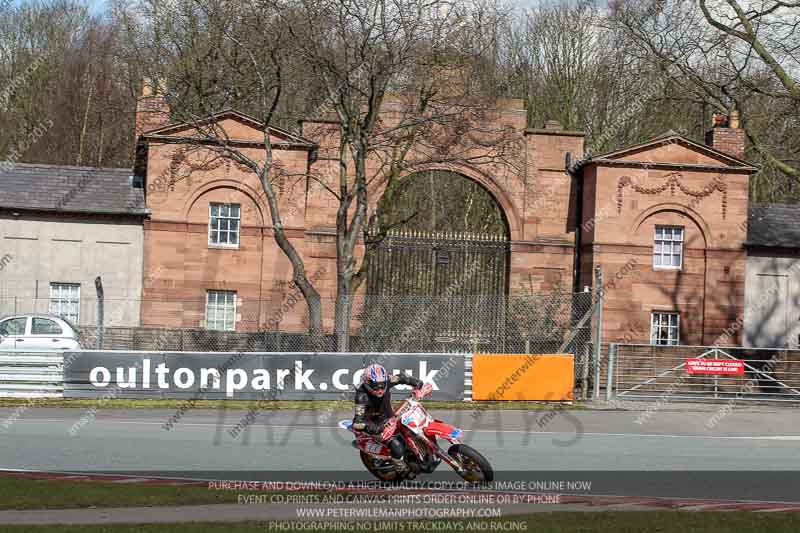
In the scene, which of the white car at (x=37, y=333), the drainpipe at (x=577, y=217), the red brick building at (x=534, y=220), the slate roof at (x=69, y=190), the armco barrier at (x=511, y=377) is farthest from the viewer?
the drainpipe at (x=577, y=217)

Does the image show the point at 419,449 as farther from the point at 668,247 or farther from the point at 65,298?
the point at 668,247

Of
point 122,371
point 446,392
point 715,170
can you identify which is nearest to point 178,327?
point 122,371

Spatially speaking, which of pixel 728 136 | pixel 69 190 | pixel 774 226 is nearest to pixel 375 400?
pixel 69 190

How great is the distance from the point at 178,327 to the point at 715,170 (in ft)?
58.6

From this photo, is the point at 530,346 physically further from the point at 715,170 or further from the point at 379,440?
the point at 379,440

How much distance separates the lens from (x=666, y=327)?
3650 cm

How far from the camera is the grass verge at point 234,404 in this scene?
2520 cm

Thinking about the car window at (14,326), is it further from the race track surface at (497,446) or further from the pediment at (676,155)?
the pediment at (676,155)

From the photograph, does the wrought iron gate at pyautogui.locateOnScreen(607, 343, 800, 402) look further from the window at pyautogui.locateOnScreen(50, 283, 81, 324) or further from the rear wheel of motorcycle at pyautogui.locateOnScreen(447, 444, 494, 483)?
the window at pyautogui.locateOnScreen(50, 283, 81, 324)

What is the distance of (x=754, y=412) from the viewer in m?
27.3

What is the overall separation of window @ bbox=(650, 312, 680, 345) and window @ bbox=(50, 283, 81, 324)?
1837 cm

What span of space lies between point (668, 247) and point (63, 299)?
19.3 metres

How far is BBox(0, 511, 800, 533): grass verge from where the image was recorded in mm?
9727
